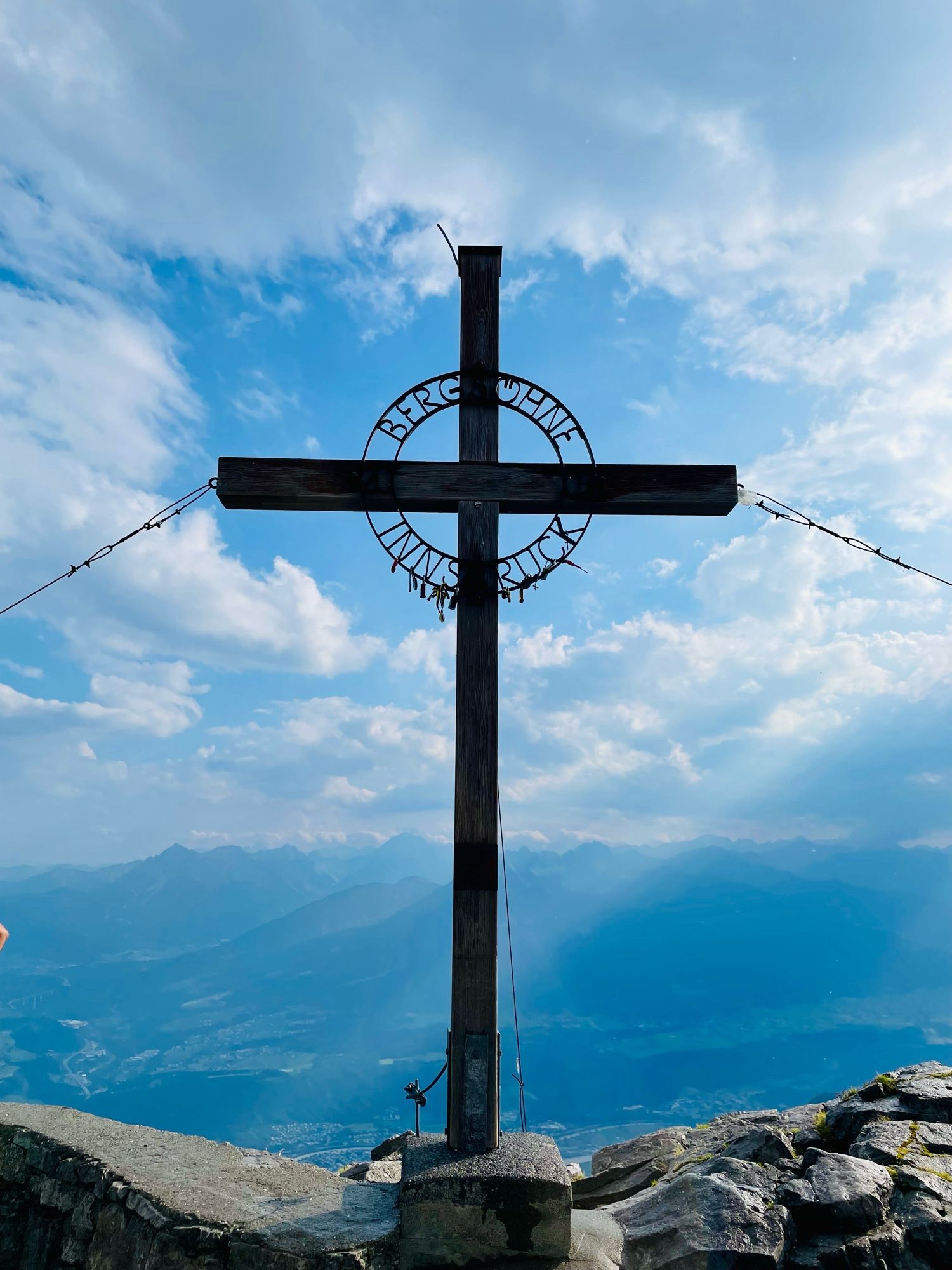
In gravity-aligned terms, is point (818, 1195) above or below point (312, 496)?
below

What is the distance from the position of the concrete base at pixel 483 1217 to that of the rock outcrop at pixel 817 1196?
544mm

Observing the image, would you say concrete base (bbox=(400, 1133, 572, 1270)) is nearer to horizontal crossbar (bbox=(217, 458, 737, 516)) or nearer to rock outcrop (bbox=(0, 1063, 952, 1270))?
rock outcrop (bbox=(0, 1063, 952, 1270))

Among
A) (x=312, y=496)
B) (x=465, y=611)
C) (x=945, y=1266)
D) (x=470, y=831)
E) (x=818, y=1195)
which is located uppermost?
(x=312, y=496)

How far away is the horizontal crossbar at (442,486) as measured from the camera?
5.18 m

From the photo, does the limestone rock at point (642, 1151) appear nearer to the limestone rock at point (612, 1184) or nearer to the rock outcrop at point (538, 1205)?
the limestone rock at point (612, 1184)

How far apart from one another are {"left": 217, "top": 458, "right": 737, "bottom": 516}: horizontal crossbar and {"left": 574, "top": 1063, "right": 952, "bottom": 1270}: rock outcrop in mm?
4135

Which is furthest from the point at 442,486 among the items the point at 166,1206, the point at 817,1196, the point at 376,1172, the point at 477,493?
the point at 376,1172

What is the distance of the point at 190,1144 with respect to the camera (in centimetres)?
542

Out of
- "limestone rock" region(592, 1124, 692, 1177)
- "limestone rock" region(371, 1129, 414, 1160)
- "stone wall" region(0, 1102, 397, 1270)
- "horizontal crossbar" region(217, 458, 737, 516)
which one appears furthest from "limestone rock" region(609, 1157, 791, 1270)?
"horizontal crossbar" region(217, 458, 737, 516)

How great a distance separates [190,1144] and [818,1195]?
411 centimetres

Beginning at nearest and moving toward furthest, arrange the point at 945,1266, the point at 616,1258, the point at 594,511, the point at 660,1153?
1. the point at 945,1266
2. the point at 616,1258
3. the point at 594,511
4. the point at 660,1153

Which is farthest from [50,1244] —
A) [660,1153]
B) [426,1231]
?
[660,1153]

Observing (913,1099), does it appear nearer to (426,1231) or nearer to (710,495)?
(426,1231)

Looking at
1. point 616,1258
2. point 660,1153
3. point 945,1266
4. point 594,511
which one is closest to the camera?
point 945,1266
